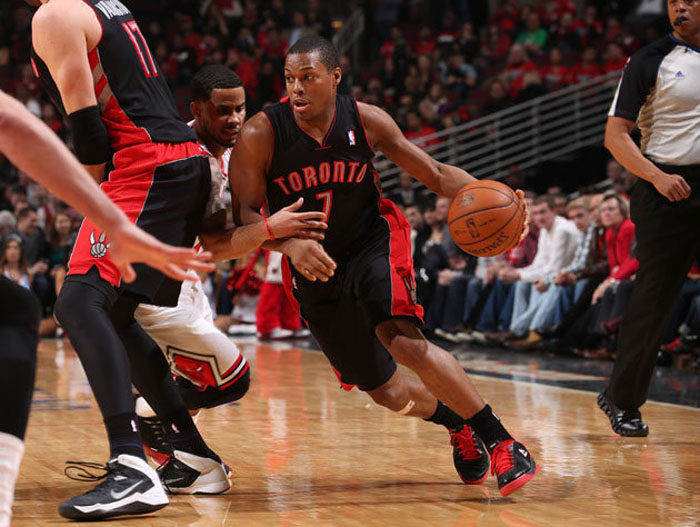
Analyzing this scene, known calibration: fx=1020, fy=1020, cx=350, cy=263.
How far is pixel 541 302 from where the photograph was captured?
380 inches

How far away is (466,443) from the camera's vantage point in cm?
394

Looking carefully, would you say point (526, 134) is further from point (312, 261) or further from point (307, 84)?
point (312, 261)

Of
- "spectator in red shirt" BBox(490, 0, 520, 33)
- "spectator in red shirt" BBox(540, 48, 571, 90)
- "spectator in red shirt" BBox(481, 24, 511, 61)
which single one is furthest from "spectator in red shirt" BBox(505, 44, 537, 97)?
"spectator in red shirt" BBox(490, 0, 520, 33)

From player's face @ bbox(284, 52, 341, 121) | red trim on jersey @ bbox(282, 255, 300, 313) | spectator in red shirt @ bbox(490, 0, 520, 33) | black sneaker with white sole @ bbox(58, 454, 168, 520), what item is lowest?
black sneaker with white sole @ bbox(58, 454, 168, 520)

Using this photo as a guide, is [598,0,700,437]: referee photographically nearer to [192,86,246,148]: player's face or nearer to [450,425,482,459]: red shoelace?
[450,425,482,459]: red shoelace

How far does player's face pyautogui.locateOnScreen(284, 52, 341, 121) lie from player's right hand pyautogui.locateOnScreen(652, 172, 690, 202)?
176cm

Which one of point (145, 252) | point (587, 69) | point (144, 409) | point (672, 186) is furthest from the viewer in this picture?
point (587, 69)

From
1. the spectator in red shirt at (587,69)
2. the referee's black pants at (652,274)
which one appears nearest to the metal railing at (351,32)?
the spectator in red shirt at (587,69)

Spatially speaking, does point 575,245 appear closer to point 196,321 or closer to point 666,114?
point 666,114

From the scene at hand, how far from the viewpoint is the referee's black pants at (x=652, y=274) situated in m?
4.86

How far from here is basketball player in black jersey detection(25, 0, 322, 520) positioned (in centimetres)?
330

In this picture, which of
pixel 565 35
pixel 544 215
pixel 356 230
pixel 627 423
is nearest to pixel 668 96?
pixel 627 423

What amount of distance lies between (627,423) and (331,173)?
6.63 ft

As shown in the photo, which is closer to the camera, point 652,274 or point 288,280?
point 288,280
